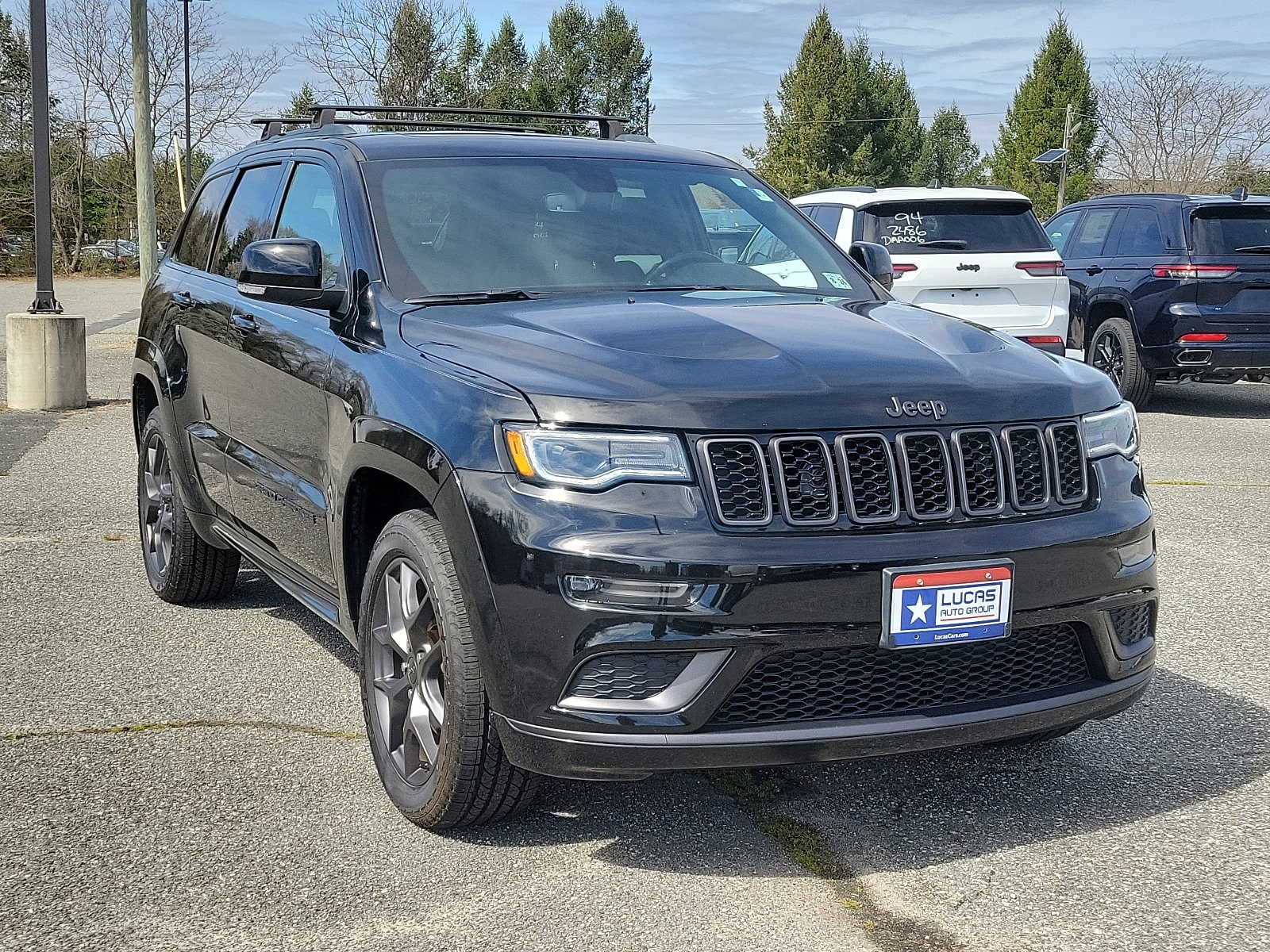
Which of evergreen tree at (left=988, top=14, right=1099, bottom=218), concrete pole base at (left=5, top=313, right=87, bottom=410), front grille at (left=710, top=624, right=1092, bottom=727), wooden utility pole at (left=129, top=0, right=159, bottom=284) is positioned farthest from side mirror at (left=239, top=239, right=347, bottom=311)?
evergreen tree at (left=988, top=14, right=1099, bottom=218)

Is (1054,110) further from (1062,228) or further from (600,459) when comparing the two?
(600,459)

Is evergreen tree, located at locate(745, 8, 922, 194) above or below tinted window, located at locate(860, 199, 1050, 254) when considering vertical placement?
above

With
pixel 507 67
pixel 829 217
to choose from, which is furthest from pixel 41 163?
pixel 507 67

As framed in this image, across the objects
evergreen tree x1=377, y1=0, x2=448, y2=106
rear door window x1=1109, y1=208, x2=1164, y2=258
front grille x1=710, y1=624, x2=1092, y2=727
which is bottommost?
front grille x1=710, y1=624, x2=1092, y2=727

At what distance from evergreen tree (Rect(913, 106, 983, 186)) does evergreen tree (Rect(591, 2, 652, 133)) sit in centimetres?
3053

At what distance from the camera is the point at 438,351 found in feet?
11.6

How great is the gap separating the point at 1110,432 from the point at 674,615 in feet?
4.32

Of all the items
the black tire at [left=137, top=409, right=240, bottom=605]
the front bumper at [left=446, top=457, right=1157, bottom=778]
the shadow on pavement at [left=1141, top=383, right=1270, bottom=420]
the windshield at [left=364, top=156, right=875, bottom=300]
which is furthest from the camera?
the shadow on pavement at [left=1141, top=383, right=1270, bottom=420]

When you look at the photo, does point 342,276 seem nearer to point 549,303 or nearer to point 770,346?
point 549,303

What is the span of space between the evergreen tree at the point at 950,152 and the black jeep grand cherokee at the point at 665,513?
94263mm

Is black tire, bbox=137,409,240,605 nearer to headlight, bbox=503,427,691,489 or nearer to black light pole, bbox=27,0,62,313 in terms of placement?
headlight, bbox=503,427,691,489

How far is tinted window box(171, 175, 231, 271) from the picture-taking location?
568 cm

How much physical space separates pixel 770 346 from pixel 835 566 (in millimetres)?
643

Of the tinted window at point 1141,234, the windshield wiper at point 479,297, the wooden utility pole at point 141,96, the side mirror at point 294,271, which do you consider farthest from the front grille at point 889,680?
the wooden utility pole at point 141,96
